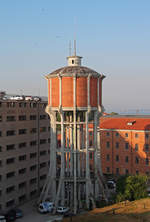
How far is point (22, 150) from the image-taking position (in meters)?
55.7

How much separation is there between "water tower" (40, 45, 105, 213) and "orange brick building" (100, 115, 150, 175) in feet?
78.2

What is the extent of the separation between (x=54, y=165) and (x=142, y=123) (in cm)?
3603

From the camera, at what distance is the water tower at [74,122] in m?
48.1

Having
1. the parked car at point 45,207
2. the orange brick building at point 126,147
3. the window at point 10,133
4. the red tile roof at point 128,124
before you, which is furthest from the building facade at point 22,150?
the red tile roof at point 128,124

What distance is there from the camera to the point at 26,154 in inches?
2238

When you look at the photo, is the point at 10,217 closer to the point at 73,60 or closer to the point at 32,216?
the point at 32,216

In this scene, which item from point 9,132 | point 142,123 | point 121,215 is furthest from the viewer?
point 142,123

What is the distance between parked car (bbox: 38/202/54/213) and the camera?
47844mm

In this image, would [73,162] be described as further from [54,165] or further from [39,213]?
[39,213]

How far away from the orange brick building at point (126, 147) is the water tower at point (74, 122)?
2384 centimetres

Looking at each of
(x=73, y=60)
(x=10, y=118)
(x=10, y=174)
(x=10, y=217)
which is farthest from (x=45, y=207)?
(x=73, y=60)

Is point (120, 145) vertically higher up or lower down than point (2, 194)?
higher up

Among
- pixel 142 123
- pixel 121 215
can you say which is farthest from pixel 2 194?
pixel 142 123

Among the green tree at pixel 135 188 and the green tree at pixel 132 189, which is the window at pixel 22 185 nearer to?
the green tree at pixel 132 189
